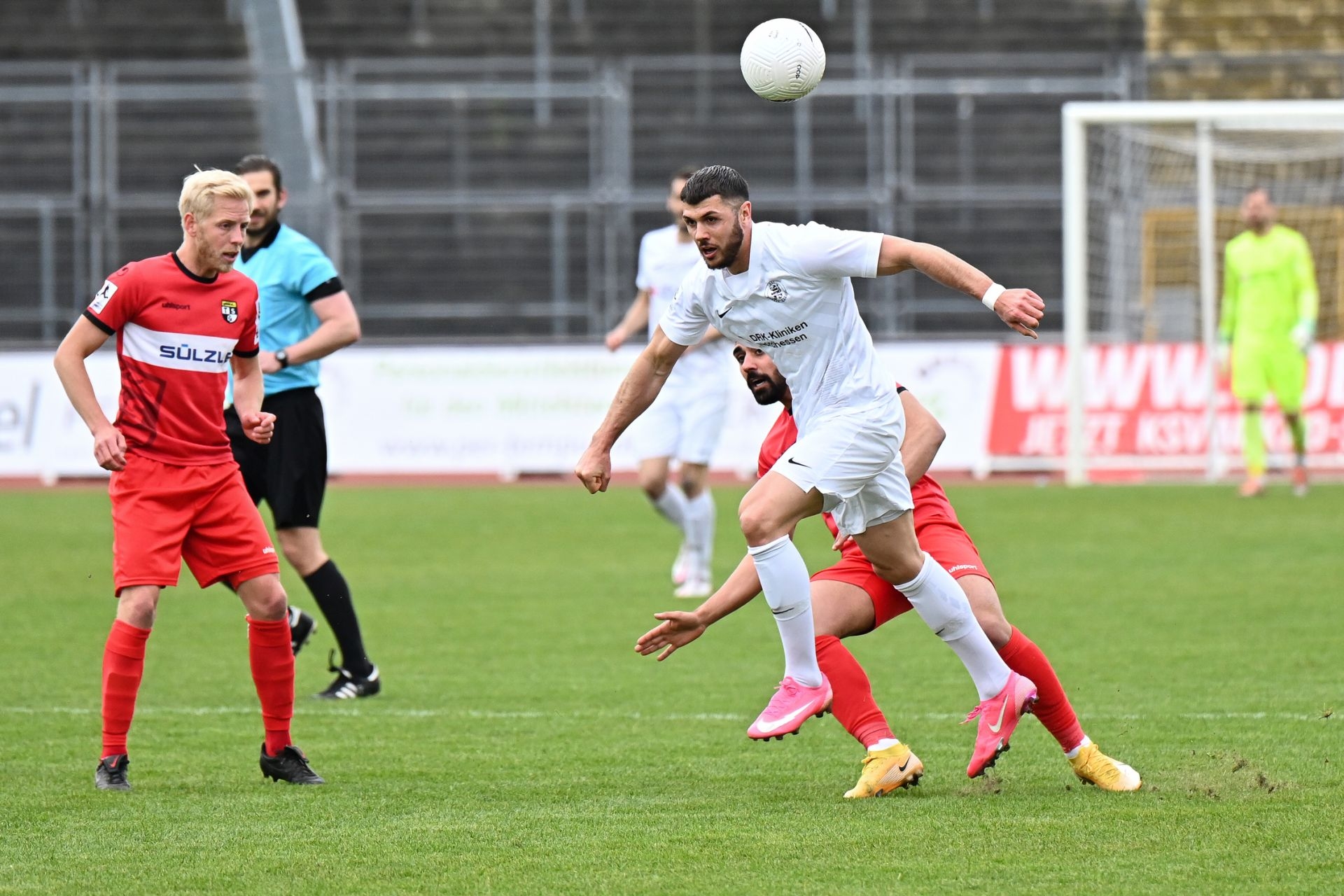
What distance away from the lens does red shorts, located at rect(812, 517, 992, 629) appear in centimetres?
554

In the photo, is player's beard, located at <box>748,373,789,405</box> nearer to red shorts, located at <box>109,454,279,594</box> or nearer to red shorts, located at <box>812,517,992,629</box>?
red shorts, located at <box>812,517,992,629</box>

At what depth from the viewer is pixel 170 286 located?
5512 mm

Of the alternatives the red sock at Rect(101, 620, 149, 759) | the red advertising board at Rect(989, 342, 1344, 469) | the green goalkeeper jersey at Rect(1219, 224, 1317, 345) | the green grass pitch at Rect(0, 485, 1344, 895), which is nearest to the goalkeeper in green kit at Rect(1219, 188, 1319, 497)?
the green goalkeeper jersey at Rect(1219, 224, 1317, 345)

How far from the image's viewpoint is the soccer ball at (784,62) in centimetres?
639

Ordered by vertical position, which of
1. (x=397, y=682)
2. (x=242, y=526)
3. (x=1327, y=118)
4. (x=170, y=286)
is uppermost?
(x=1327, y=118)

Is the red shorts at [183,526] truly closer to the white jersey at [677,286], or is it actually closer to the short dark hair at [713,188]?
the short dark hair at [713,188]

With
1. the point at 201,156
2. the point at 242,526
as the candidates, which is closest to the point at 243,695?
the point at 242,526

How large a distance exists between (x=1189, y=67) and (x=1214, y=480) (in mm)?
7785

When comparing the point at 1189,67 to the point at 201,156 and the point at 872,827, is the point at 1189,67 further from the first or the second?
the point at 872,827

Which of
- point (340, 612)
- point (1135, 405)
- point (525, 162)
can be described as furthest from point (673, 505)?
point (525, 162)

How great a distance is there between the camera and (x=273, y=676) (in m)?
5.62

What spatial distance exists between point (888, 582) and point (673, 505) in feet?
17.3

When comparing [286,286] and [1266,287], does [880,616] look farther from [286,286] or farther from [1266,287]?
[1266,287]

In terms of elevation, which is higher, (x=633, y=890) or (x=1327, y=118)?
(x=1327, y=118)
